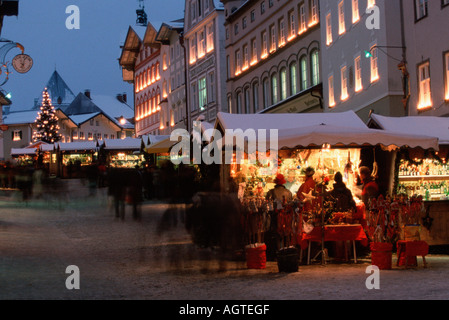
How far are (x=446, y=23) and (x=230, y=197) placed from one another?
13184 mm

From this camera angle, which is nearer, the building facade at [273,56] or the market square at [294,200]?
the market square at [294,200]

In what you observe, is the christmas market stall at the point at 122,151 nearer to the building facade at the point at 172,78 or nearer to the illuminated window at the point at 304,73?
the illuminated window at the point at 304,73

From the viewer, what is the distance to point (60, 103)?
13788 centimetres

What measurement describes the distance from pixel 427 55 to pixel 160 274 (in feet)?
52.7

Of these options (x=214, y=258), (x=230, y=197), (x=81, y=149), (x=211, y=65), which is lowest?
(x=214, y=258)

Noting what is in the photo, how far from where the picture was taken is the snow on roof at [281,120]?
61.5ft

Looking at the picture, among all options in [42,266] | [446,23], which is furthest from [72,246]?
[446,23]

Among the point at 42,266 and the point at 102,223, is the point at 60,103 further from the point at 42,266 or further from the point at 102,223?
the point at 42,266

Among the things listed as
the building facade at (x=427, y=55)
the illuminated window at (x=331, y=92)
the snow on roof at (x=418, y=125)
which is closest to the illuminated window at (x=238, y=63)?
the illuminated window at (x=331, y=92)

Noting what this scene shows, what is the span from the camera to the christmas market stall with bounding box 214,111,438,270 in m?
13.6

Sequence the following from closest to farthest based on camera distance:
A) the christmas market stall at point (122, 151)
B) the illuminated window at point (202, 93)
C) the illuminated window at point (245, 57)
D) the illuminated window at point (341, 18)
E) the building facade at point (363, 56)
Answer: the building facade at point (363, 56) < the illuminated window at point (341, 18) < the christmas market stall at point (122, 151) < the illuminated window at point (245, 57) < the illuminated window at point (202, 93)

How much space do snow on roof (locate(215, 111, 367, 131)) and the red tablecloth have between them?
17.2 feet

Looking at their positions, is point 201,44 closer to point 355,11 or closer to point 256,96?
point 256,96

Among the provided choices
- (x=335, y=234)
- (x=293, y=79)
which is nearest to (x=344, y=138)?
(x=335, y=234)
